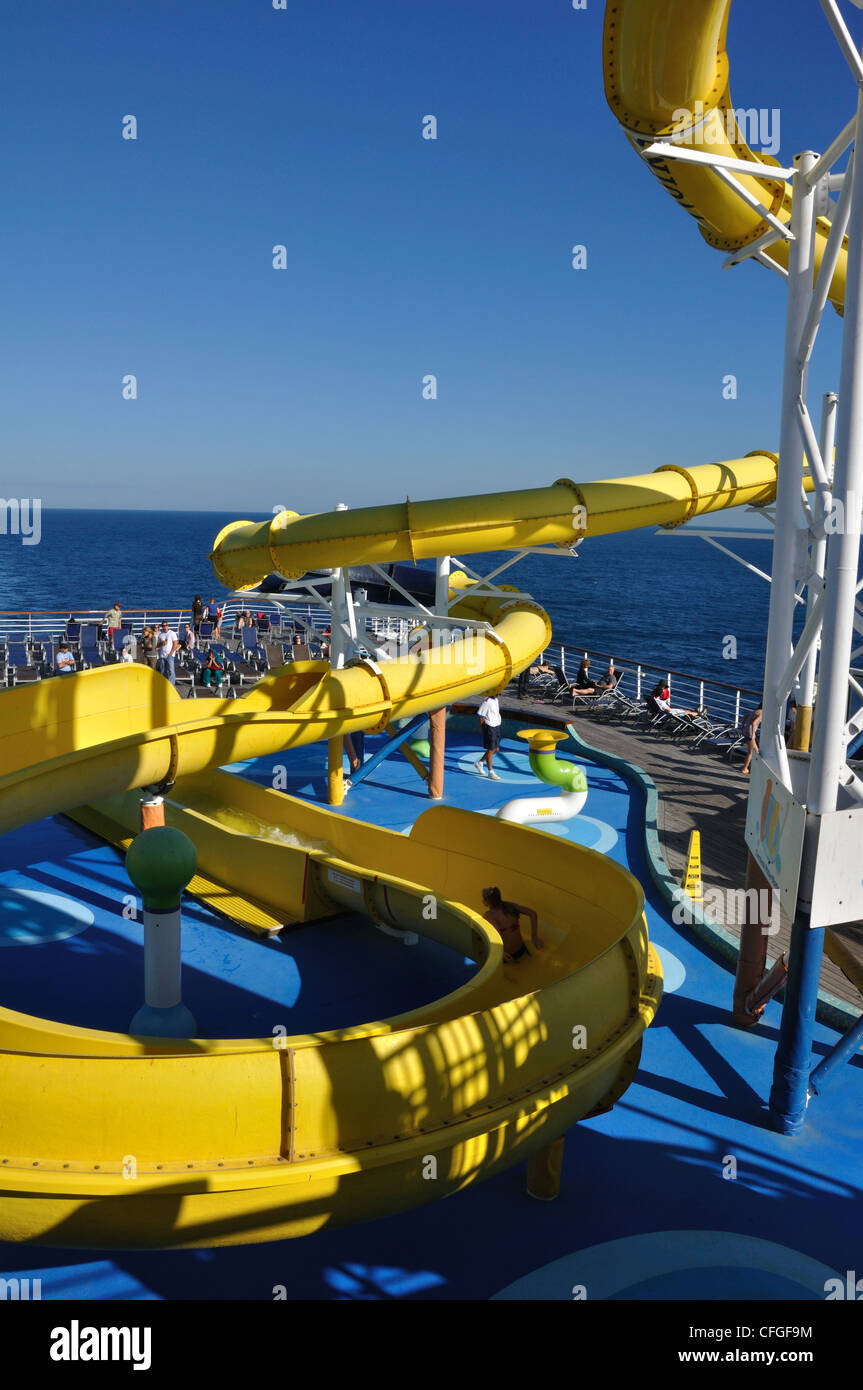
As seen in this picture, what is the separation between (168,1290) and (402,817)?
9.73 meters

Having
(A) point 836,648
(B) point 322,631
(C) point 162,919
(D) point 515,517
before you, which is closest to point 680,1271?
(A) point 836,648

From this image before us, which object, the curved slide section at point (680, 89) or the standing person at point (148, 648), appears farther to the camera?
the standing person at point (148, 648)

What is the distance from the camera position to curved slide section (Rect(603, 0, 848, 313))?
21.8 feet

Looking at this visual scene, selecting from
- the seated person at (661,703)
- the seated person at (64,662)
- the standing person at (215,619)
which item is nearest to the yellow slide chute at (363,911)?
the seated person at (661,703)

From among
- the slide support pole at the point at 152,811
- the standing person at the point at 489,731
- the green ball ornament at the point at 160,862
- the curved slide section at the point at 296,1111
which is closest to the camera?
the curved slide section at the point at 296,1111

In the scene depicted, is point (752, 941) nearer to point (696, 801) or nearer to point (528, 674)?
point (696, 801)

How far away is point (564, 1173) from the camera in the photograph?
7.18m

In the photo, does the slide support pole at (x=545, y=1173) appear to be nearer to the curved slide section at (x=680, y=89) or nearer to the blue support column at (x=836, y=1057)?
the blue support column at (x=836, y=1057)

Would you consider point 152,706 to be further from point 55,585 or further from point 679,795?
point 55,585

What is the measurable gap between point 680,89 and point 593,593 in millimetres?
103813

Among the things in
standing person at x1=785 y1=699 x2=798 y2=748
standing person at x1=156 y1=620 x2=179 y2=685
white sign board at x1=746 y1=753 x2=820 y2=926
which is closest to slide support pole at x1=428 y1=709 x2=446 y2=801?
standing person at x1=785 y1=699 x2=798 y2=748

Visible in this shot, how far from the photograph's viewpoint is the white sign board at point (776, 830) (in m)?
7.01

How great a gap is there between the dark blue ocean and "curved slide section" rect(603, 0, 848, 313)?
29.6 metres

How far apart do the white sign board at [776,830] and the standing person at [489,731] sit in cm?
951
